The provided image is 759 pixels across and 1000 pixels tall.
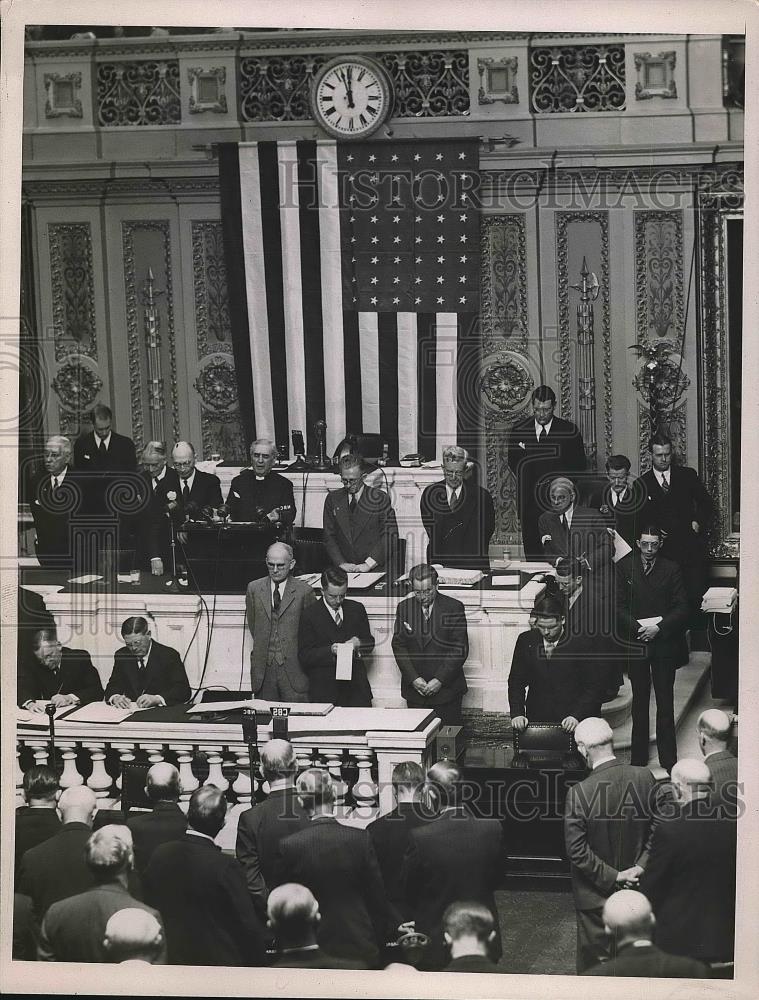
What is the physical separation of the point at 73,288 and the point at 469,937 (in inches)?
187

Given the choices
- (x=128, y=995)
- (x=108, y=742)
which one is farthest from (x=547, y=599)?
(x=128, y=995)

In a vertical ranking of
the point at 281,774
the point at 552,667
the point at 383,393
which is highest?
the point at 383,393

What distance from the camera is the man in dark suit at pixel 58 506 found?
797cm

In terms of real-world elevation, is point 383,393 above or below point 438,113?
below

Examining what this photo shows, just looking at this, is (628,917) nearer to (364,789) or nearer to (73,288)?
(364,789)

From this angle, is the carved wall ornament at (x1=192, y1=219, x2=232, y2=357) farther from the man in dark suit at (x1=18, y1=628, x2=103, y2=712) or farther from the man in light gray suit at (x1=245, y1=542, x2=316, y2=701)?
the man in dark suit at (x1=18, y1=628, x2=103, y2=712)

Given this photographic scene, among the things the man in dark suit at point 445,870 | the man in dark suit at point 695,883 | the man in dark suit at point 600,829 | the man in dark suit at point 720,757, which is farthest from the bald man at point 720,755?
the man in dark suit at point 445,870

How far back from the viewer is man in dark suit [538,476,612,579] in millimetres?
7996

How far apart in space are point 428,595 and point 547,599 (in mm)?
741

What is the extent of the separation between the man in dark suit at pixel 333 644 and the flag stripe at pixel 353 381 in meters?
1.00

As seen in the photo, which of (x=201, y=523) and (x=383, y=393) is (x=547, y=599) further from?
(x=201, y=523)

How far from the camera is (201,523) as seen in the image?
8195 mm

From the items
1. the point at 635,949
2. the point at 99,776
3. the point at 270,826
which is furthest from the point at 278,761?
the point at 635,949

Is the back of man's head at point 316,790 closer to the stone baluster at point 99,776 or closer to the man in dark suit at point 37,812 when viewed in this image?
the stone baluster at point 99,776
